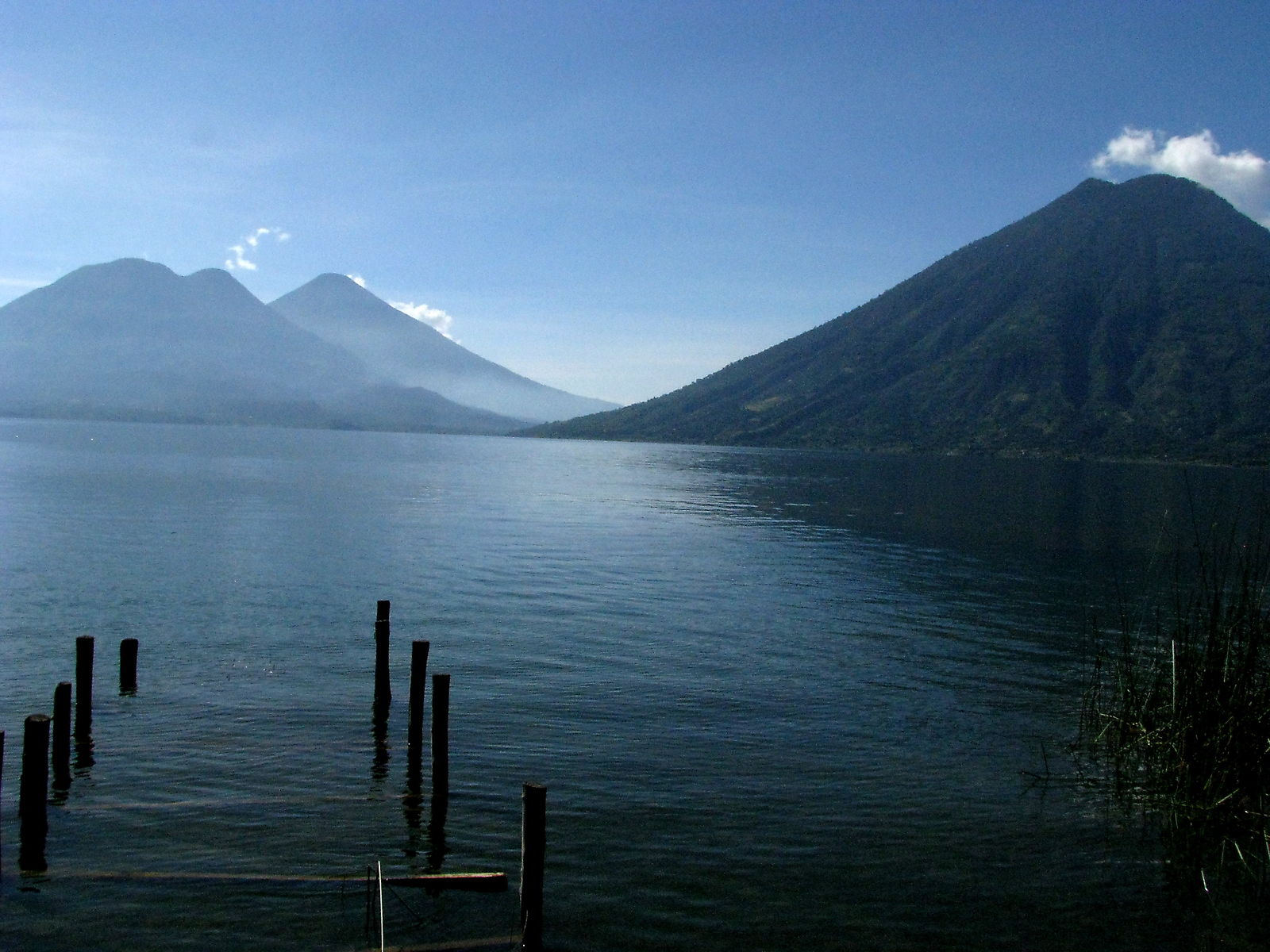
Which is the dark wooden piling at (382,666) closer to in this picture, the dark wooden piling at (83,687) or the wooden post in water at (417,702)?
the wooden post in water at (417,702)

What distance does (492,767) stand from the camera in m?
17.4

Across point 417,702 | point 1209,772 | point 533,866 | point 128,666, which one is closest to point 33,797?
point 417,702

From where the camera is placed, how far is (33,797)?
43.9 ft

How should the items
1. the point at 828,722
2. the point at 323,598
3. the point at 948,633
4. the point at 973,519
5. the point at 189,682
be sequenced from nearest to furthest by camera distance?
the point at 828,722
the point at 189,682
the point at 948,633
the point at 323,598
the point at 973,519

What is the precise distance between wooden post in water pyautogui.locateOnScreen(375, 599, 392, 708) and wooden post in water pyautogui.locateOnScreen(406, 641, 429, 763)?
2.96 m

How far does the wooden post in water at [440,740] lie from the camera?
1563cm

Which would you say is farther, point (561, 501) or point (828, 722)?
point (561, 501)

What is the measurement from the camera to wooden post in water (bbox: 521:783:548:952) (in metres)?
11.1

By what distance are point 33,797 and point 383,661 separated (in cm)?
807

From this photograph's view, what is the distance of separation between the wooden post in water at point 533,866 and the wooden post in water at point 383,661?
33.0ft

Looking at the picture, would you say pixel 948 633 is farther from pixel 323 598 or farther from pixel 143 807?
pixel 143 807

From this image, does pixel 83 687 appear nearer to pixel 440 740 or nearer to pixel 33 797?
pixel 33 797

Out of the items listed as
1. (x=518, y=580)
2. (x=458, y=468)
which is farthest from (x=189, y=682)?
(x=458, y=468)

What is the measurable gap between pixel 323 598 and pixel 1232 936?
28.3m
